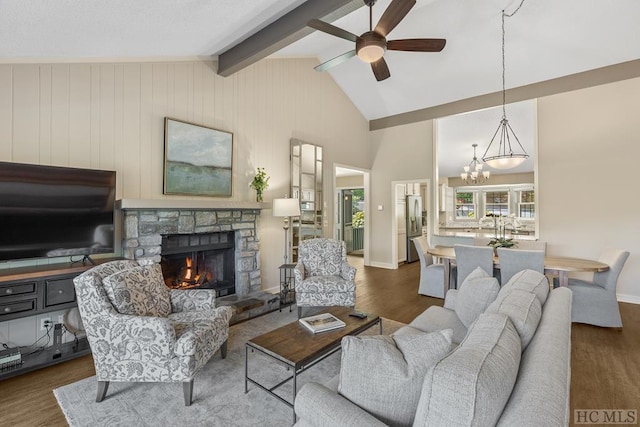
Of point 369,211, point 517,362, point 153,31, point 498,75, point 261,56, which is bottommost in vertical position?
point 517,362

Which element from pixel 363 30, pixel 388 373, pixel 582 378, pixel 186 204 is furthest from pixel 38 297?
pixel 363 30

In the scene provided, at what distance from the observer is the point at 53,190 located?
2.71 m

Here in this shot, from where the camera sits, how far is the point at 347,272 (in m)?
3.87

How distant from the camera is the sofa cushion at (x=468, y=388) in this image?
31.2 inches

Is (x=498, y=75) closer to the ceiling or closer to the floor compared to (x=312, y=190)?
closer to the ceiling

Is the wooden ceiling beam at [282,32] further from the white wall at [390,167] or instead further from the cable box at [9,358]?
the white wall at [390,167]

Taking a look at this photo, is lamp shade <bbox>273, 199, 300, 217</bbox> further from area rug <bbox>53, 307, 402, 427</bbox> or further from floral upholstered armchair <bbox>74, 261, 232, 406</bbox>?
floral upholstered armchair <bbox>74, 261, 232, 406</bbox>

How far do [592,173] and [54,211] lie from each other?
6736mm

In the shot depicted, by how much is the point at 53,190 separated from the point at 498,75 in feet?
20.5

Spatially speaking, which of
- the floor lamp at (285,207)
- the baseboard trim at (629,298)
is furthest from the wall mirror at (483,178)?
the floor lamp at (285,207)

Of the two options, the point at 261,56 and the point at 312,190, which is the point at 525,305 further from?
the point at 312,190

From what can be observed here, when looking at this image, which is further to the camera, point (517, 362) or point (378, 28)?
point (378, 28)

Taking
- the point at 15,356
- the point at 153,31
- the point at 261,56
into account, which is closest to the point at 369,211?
the point at 261,56

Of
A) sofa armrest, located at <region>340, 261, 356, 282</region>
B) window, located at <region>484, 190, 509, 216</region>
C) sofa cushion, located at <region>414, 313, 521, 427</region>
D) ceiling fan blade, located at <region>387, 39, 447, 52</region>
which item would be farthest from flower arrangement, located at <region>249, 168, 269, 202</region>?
window, located at <region>484, 190, 509, 216</region>
